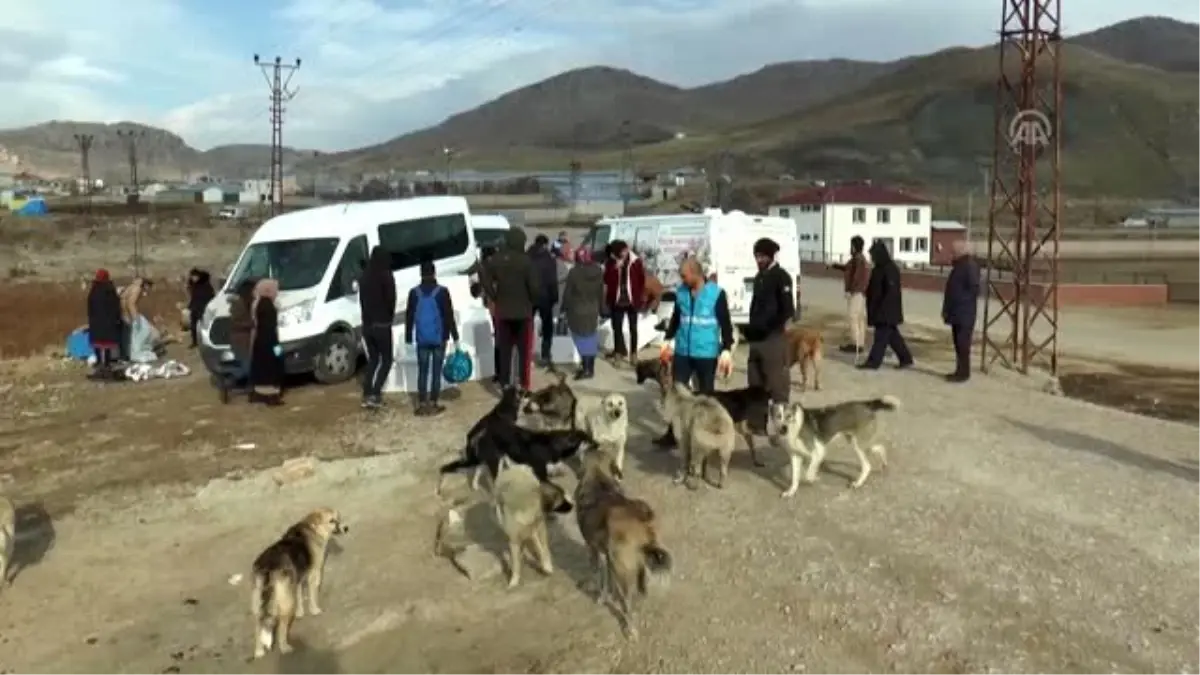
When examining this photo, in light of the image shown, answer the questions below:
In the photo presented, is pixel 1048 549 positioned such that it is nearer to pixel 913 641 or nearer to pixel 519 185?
pixel 913 641

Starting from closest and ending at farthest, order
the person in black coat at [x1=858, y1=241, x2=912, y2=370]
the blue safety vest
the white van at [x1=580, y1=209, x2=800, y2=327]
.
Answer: the blue safety vest < the person in black coat at [x1=858, y1=241, x2=912, y2=370] < the white van at [x1=580, y1=209, x2=800, y2=327]

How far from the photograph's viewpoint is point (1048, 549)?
7457 mm

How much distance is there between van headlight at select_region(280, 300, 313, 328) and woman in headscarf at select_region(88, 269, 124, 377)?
400cm

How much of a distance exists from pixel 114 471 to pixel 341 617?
16.7 ft

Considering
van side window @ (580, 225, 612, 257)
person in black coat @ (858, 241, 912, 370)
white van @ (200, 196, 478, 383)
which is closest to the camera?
person in black coat @ (858, 241, 912, 370)

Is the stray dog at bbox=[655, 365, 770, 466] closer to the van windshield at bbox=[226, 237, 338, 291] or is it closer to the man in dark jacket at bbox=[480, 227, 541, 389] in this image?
the man in dark jacket at bbox=[480, 227, 541, 389]

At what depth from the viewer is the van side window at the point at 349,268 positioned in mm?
14828

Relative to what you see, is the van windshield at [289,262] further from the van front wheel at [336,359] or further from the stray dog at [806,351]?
the stray dog at [806,351]

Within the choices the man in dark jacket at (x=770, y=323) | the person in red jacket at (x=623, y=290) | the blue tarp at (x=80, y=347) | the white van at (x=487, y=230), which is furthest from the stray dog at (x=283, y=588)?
the blue tarp at (x=80, y=347)

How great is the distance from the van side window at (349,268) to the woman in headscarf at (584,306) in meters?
3.07

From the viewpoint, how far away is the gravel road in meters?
6.11

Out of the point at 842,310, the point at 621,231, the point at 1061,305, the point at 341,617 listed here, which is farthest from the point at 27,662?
the point at 1061,305

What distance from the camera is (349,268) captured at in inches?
592

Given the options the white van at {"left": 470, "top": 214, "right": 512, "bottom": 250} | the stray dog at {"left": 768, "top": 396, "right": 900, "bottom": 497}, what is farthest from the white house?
the stray dog at {"left": 768, "top": 396, "right": 900, "bottom": 497}
